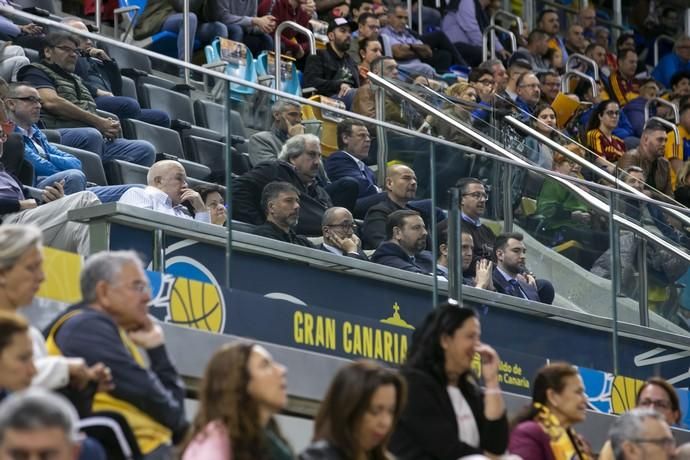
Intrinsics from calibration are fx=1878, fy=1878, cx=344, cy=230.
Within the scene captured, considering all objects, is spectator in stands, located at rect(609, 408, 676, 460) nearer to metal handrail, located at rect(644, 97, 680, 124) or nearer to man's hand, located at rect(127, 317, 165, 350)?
man's hand, located at rect(127, 317, 165, 350)

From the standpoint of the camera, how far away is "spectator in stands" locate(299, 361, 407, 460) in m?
6.20

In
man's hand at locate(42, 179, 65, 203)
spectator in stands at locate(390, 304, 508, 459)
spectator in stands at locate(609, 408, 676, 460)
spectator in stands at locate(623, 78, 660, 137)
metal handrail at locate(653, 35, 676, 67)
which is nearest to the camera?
spectator in stands at locate(390, 304, 508, 459)

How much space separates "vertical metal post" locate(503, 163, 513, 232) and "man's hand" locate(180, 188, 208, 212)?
178 centimetres

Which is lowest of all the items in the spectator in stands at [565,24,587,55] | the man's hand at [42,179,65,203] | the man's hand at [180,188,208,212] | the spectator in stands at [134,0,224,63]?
the man's hand at [180,188,208,212]

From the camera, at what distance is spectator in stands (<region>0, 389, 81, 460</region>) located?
15.5 ft

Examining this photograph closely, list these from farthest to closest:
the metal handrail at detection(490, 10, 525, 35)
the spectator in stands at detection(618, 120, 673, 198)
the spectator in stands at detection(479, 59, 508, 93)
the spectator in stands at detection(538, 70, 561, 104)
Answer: the metal handrail at detection(490, 10, 525, 35) → the spectator in stands at detection(538, 70, 561, 104) → the spectator in stands at detection(479, 59, 508, 93) → the spectator in stands at detection(618, 120, 673, 198)

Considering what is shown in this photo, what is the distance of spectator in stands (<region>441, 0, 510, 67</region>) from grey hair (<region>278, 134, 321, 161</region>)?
9.41 meters

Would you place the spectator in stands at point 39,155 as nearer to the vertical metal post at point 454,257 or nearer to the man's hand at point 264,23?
the vertical metal post at point 454,257

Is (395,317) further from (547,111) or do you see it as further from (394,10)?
(394,10)

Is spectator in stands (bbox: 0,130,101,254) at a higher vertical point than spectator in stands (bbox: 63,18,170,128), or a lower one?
lower

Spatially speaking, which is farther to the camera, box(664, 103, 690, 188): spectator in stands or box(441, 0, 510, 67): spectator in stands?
box(441, 0, 510, 67): spectator in stands

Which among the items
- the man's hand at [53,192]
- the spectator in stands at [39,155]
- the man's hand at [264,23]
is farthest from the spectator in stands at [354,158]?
the man's hand at [264,23]

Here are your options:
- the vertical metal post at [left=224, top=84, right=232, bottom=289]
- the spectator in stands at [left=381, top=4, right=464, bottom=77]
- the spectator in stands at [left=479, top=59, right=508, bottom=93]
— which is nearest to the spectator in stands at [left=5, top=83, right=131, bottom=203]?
the vertical metal post at [left=224, top=84, right=232, bottom=289]

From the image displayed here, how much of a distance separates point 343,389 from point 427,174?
3198 millimetres
